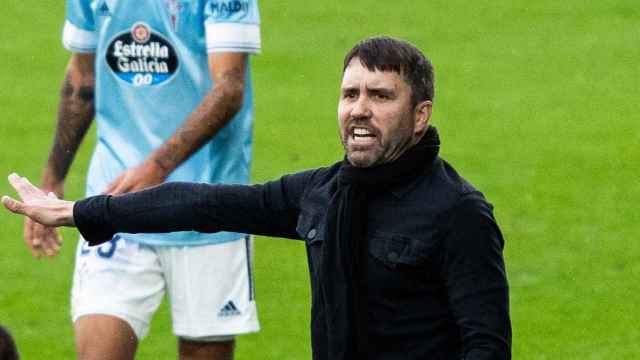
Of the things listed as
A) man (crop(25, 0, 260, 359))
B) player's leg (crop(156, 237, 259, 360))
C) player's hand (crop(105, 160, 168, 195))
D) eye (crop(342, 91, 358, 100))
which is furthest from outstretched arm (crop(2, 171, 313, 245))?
player's leg (crop(156, 237, 259, 360))

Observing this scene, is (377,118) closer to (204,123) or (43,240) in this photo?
(204,123)

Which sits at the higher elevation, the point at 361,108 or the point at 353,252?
the point at 361,108

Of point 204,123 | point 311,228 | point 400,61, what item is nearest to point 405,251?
point 311,228

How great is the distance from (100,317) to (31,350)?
2970mm

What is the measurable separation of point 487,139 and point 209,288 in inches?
326

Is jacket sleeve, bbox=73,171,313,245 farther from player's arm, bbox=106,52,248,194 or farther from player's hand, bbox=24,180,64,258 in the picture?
player's hand, bbox=24,180,64,258

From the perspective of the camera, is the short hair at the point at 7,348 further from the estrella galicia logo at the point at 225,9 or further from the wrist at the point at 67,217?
the estrella galicia logo at the point at 225,9

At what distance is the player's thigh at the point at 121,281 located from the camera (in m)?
8.43

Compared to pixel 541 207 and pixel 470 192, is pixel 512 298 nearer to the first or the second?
pixel 541 207

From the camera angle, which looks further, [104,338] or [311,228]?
[104,338]

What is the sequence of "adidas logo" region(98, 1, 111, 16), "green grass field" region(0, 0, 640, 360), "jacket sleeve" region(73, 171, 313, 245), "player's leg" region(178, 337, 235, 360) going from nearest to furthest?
1. "jacket sleeve" region(73, 171, 313, 245)
2. "adidas logo" region(98, 1, 111, 16)
3. "player's leg" region(178, 337, 235, 360)
4. "green grass field" region(0, 0, 640, 360)

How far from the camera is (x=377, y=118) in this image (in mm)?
5891

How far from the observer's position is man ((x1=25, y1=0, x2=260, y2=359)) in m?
8.31

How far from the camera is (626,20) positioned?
21016mm
